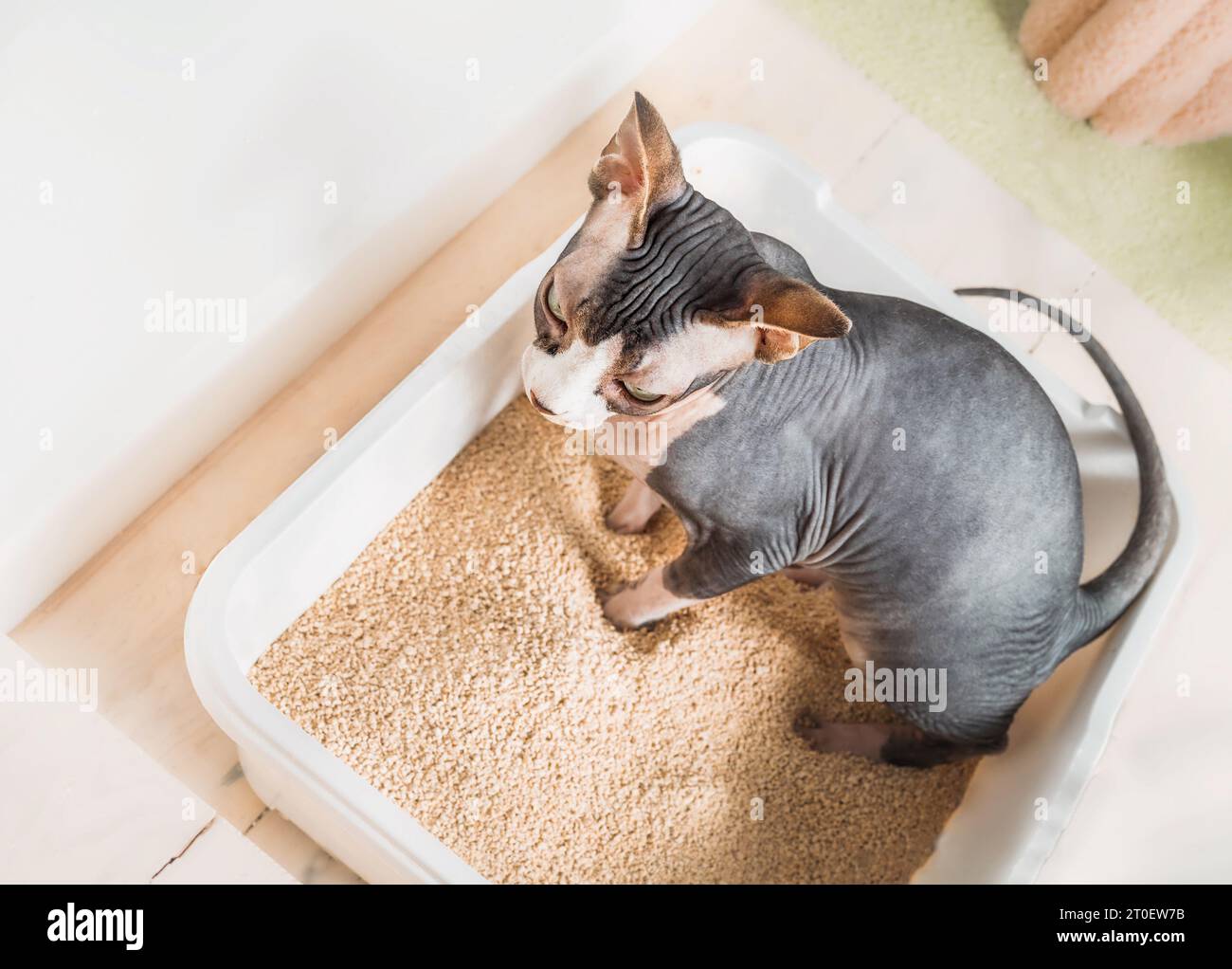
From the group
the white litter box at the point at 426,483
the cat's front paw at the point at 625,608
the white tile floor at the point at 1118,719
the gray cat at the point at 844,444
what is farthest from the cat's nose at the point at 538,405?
the white tile floor at the point at 1118,719

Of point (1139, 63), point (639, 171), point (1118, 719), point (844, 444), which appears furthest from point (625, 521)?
point (1139, 63)

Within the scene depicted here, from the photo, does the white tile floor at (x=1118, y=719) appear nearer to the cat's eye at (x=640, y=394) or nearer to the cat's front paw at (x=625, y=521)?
the cat's front paw at (x=625, y=521)

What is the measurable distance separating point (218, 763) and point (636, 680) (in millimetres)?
495

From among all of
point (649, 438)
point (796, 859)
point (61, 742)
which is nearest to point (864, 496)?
point (649, 438)

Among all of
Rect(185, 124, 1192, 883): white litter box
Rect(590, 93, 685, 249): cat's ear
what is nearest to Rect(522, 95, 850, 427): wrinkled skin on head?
Rect(590, 93, 685, 249): cat's ear

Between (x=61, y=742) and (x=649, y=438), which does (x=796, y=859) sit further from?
(x=61, y=742)

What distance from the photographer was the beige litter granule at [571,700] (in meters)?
1.32

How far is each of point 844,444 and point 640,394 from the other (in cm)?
26

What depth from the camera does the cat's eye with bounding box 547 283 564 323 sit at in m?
0.98

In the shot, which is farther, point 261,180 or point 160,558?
point 160,558

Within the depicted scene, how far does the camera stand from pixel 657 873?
1367 mm

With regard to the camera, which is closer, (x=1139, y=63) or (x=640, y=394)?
(x=640, y=394)

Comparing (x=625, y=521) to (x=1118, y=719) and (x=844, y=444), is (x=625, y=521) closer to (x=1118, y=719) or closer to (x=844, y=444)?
(x=844, y=444)

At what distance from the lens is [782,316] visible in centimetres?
88
